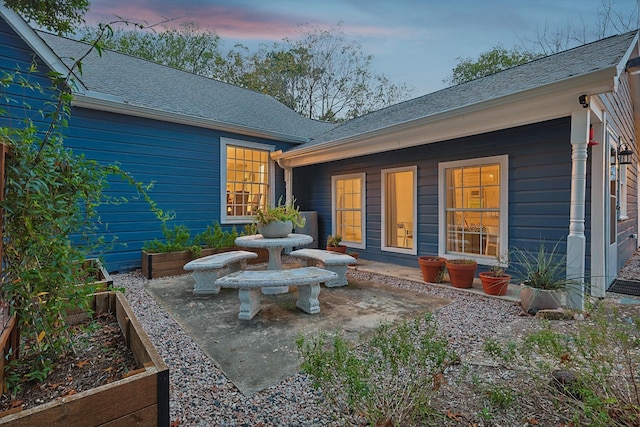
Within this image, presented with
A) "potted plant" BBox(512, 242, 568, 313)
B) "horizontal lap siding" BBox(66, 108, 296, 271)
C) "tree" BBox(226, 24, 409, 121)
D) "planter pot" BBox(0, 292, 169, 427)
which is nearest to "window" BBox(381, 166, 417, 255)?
"potted plant" BBox(512, 242, 568, 313)

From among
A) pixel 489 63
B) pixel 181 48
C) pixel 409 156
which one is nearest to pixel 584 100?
pixel 409 156

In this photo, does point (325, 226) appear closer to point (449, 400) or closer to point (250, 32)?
point (250, 32)

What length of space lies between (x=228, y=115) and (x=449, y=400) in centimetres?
645

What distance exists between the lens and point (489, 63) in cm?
1617

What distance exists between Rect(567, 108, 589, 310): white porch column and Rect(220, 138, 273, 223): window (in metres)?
5.53

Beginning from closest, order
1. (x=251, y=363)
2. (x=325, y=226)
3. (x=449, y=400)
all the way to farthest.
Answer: (x=449, y=400) < (x=251, y=363) < (x=325, y=226)

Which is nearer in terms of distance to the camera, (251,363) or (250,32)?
(251,363)

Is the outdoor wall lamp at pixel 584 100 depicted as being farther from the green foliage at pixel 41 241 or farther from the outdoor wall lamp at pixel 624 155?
the green foliage at pixel 41 241

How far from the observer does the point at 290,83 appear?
1702 centimetres

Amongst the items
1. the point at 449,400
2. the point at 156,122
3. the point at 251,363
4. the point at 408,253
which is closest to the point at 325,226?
the point at 408,253

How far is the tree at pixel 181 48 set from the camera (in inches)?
560

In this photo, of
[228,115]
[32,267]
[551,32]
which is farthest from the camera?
[551,32]

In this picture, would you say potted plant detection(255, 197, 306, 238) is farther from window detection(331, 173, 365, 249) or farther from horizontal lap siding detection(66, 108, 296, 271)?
window detection(331, 173, 365, 249)

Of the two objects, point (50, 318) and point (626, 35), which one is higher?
point (626, 35)
